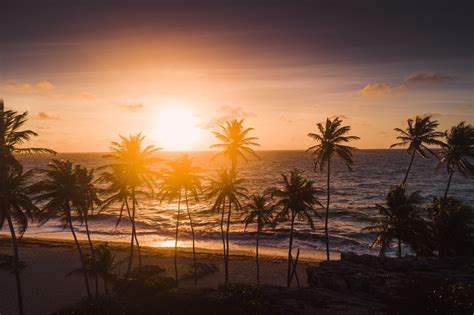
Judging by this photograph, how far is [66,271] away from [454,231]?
51.0m

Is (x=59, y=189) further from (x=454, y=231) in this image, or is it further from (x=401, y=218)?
(x=454, y=231)

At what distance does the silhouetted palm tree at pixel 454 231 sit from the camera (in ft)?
118

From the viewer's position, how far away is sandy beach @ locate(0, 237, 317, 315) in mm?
37562

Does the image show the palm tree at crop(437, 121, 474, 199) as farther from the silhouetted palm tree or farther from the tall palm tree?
the tall palm tree

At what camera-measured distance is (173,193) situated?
135 feet

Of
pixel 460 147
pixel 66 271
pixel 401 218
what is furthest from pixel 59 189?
pixel 460 147

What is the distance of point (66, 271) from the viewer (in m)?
46.2

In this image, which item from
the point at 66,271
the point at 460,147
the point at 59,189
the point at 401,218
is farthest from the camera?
the point at 66,271

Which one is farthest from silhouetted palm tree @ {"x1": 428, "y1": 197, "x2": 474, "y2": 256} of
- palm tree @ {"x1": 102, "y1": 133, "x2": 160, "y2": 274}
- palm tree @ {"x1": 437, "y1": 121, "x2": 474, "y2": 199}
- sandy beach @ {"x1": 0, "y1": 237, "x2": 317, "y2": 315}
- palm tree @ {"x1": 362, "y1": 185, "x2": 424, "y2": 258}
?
palm tree @ {"x1": 102, "y1": 133, "x2": 160, "y2": 274}

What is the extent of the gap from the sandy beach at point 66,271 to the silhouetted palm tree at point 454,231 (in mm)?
16870

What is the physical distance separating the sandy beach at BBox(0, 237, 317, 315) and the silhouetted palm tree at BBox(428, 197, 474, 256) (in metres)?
16.9

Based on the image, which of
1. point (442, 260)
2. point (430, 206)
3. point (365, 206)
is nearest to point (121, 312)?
point (442, 260)

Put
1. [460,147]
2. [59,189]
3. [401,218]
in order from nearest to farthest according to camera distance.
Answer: [59,189] → [401,218] → [460,147]

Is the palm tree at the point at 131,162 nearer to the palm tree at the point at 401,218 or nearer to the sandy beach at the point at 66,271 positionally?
the sandy beach at the point at 66,271
